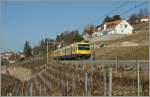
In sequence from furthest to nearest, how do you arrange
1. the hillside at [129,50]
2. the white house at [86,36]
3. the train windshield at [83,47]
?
the white house at [86,36]
the train windshield at [83,47]
the hillside at [129,50]

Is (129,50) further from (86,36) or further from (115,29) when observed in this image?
(115,29)

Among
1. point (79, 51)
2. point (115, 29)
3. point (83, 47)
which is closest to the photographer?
point (79, 51)

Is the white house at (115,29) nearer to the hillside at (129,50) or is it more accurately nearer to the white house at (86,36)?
the hillside at (129,50)

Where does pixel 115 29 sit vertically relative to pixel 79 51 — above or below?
above

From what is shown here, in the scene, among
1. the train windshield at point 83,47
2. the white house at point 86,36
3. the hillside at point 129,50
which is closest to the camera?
the hillside at point 129,50

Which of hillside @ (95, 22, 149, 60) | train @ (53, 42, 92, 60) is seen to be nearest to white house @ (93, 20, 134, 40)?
hillside @ (95, 22, 149, 60)

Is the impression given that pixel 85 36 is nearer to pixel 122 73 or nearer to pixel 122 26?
pixel 122 26

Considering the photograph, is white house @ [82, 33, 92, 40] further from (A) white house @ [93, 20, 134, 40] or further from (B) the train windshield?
(B) the train windshield

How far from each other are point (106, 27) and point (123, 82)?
186 feet

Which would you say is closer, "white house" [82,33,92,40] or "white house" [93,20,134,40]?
"white house" [82,33,92,40]

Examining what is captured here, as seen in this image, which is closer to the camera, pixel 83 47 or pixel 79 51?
pixel 79 51

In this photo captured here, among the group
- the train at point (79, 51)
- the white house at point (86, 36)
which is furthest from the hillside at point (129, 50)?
the white house at point (86, 36)

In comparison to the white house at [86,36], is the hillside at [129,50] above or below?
below

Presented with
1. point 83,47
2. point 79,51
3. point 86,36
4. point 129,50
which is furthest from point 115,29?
point 79,51
